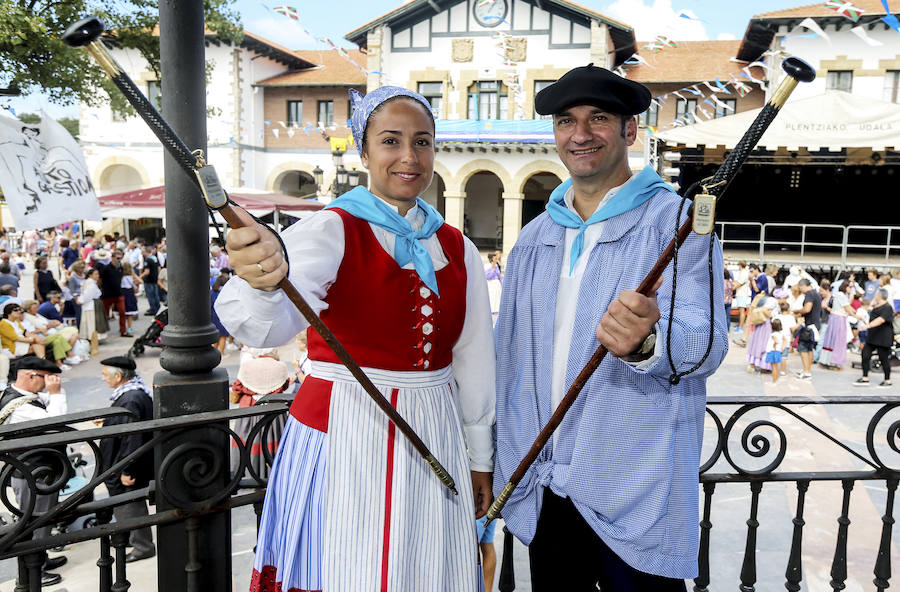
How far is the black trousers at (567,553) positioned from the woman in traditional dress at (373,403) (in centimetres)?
21

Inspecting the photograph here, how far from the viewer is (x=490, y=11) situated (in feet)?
72.9

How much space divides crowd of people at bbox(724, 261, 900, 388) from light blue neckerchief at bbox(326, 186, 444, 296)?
878 cm

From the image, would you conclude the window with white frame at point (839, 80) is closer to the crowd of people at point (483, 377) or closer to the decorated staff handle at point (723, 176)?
the crowd of people at point (483, 377)

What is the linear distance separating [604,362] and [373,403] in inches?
25.2

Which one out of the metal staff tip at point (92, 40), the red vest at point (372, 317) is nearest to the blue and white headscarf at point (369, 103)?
the red vest at point (372, 317)

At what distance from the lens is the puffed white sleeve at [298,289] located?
1.55m

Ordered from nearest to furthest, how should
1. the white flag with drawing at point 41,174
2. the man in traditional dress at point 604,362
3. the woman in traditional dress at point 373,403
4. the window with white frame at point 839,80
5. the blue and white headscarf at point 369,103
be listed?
1. the man in traditional dress at point 604,362
2. the woman in traditional dress at point 373,403
3. the blue and white headscarf at point 369,103
4. the white flag with drawing at point 41,174
5. the window with white frame at point 839,80

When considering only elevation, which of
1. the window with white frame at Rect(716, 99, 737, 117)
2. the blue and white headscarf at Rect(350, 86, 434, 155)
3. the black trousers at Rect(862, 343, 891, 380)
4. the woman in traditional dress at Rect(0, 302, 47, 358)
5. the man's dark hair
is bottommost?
the black trousers at Rect(862, 343, 891, 380)

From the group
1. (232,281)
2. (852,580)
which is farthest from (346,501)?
(852,580)

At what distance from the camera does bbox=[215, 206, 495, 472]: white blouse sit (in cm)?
156

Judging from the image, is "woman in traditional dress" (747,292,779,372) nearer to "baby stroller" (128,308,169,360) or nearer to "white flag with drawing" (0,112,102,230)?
"baby stroller" (128,308,169,360)

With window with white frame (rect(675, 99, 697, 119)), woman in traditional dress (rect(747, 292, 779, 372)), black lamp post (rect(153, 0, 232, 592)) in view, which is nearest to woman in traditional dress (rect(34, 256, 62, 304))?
black lamp post (rect(153, 0, 232, 592))

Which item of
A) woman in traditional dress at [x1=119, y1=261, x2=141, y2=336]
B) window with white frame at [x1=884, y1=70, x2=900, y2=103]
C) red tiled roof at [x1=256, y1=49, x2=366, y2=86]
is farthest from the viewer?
red tiled roof at [x1=256, y1=49, x2=366, y2=86]

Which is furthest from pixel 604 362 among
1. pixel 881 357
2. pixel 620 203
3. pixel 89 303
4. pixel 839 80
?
pixel 839 80
